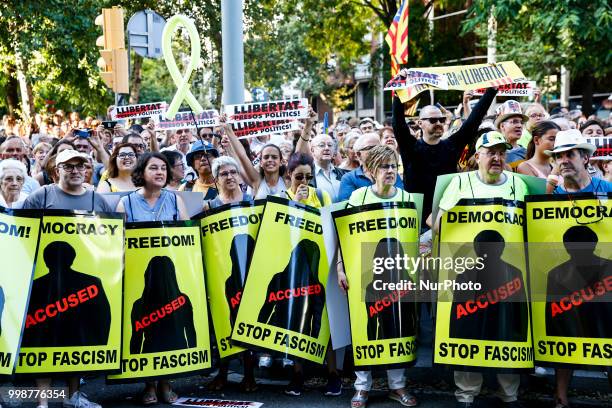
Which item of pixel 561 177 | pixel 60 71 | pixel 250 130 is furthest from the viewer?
pixel 60 71

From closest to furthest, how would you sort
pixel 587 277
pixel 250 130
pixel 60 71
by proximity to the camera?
pixel 587 277, pixel 250 130, pixel 60 71

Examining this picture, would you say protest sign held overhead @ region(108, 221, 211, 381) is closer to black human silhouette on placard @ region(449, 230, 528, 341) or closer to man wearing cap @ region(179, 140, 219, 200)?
man wearing cap @ region(179, 140, 219, 200)

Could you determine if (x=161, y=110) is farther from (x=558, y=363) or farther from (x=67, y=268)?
(x=558, y=363)

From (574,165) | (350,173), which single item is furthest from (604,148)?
(350,173)

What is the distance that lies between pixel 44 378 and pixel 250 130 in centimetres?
397

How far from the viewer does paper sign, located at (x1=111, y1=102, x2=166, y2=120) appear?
36.6ft

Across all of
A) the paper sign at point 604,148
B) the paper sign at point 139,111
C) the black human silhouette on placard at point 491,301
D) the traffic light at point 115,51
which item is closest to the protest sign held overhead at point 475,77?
the paper sign at point 604,148

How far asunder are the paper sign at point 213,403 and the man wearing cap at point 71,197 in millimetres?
636

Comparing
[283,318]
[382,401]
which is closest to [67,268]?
[283,318]

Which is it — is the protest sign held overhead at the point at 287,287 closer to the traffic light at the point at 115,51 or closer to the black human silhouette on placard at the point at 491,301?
the black human silhouette on placard at the point at 491,301

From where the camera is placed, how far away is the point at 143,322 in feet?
20.2

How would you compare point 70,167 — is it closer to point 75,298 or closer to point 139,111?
point 75,298

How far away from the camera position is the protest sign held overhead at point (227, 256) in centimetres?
646

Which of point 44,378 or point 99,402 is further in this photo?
point 99,402
